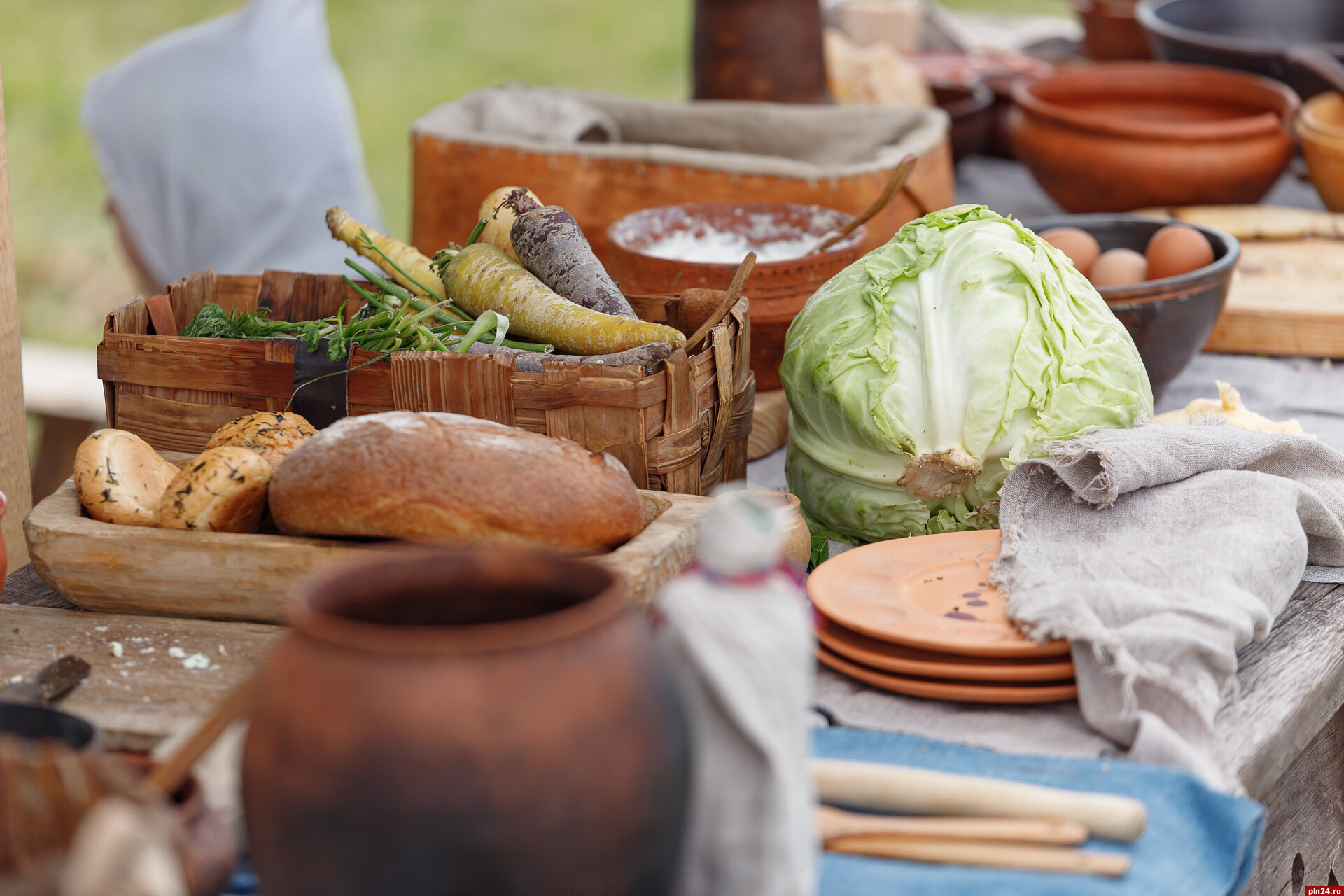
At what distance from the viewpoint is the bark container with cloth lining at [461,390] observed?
149 cm

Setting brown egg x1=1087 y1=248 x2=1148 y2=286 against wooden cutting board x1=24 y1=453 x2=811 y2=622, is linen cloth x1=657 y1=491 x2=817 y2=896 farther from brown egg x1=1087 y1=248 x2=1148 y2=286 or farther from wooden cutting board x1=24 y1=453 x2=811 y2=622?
brown egg x1=1087 y1=248 x2=1148 y2=286

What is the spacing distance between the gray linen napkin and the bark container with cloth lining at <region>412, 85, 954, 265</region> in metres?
1.05

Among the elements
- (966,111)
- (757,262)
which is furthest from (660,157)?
(966,111)

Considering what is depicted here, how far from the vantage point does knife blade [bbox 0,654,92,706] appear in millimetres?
1193

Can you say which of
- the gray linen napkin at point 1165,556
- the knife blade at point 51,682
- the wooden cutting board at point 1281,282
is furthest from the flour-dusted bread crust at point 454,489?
the wooden cutting board at point 1281,282

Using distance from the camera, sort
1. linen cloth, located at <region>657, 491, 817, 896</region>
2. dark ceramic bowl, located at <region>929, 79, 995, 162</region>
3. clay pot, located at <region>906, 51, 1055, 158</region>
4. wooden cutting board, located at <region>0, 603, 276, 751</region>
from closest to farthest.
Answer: linen cloth, located at <region>657, 491, 817, 896</region>, wooden cutting board, located at <region>0, 603, 276, 751</region>, dark ceramic bowl, located at <region>929, 79, 995, 162</region>, clay pot, located at <region>906, 51, 1055, 158</region>

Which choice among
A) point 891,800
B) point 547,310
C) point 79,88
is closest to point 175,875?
point 891,800

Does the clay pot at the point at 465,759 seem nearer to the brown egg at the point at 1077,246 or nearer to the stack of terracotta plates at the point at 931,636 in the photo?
the stack of terracotta plates at the point at 931,636

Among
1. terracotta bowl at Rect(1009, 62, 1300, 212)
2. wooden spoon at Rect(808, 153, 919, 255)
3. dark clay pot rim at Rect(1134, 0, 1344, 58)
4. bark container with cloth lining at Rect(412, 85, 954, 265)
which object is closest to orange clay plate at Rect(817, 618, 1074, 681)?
wooden spoon at Rect(808, 153, 919, 255)

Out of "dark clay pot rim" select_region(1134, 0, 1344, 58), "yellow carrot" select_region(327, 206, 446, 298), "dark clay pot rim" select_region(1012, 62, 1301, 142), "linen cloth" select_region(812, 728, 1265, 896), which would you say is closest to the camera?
"linen cloth" select_region(812, 728, 1265, 896)

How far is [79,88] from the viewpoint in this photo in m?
7.27

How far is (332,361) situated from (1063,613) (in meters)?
0.96

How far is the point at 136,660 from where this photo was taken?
1.29 meters

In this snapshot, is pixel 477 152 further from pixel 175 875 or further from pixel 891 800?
pixel 175 875
